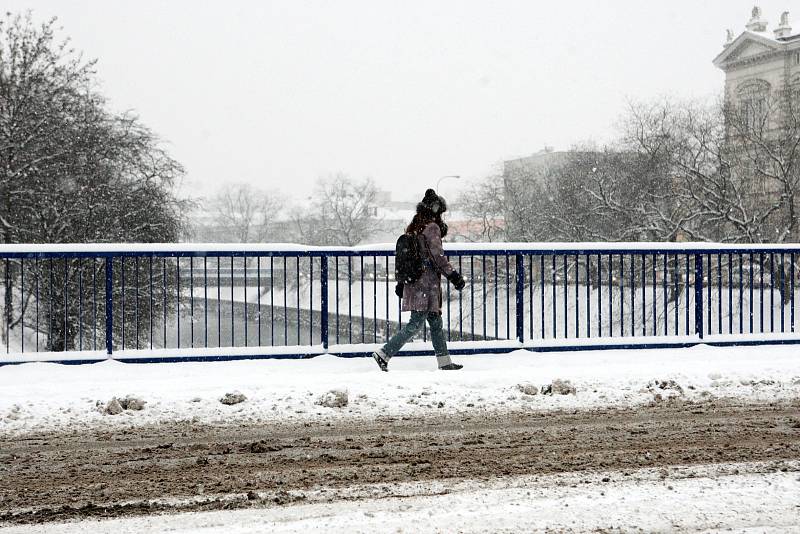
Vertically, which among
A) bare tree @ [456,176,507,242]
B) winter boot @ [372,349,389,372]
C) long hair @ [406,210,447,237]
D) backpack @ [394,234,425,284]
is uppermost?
bare tree @ [456,176,507,242]

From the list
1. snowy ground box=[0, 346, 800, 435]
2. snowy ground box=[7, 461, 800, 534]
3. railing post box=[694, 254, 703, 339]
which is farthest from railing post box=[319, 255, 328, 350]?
snowy ground box=[7, 461, 800, 534]

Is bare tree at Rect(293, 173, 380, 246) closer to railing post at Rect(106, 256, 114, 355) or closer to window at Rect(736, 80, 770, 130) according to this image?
window at Rect(736, 80, 770, 130)

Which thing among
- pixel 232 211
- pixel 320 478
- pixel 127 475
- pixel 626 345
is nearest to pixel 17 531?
pixel 127 475

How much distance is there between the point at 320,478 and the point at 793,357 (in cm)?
682

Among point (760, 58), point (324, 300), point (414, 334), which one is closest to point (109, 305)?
point (324, 300)

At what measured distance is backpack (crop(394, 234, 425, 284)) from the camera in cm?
843

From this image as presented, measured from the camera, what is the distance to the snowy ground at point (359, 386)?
6801 millimetres

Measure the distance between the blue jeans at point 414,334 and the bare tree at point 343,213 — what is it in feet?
245

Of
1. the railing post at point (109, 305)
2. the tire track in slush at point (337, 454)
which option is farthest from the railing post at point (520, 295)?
the railing post at point (109, 305)

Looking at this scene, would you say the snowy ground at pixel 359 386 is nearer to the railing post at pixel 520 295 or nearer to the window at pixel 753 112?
the railing post at pixel 520 295

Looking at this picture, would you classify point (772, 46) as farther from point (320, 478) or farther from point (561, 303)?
point (320, 478)

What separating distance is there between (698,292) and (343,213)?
76.7m

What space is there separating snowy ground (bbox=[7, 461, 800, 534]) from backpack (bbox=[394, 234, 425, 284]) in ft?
13.1

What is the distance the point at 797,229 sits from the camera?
35188 millimetres
